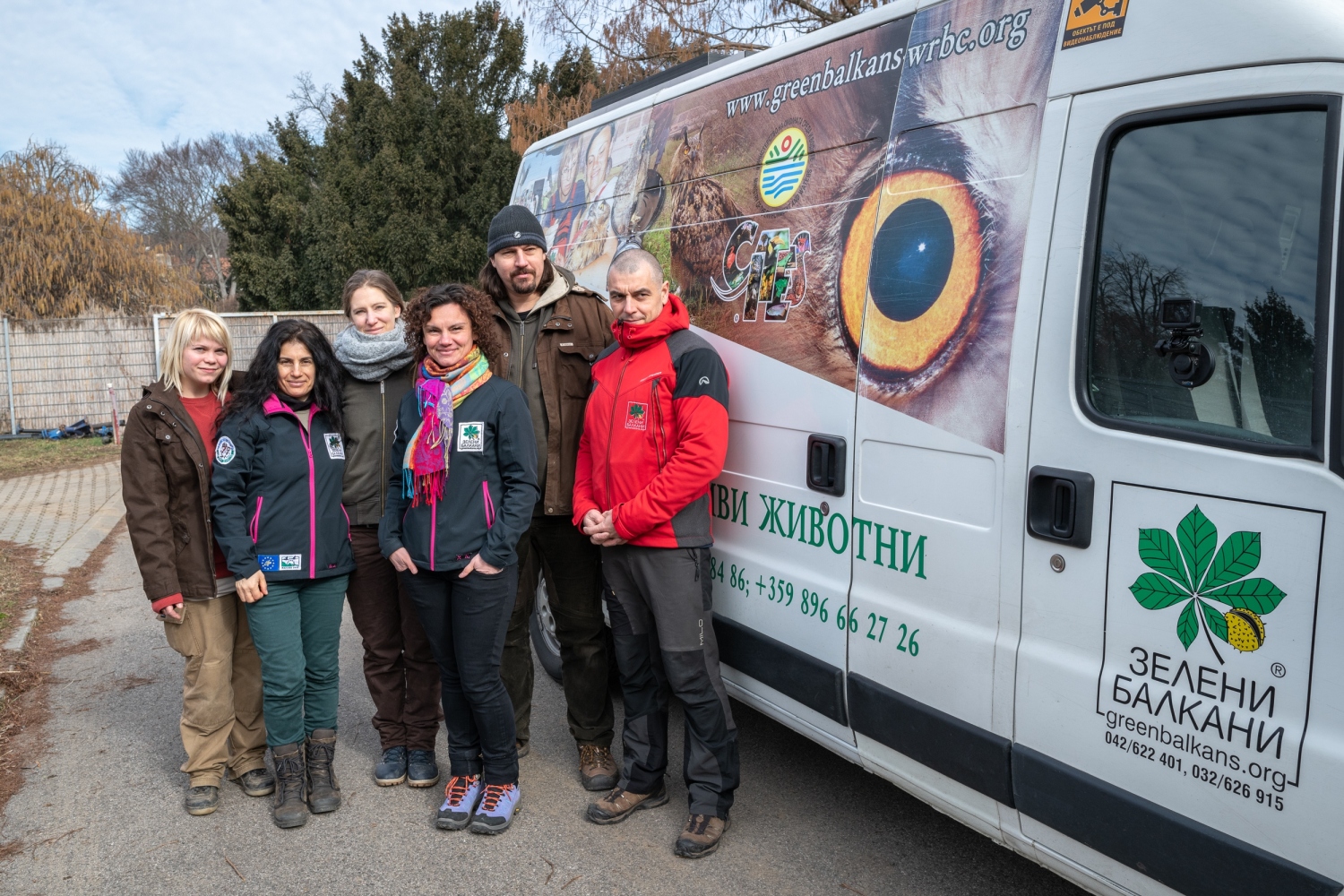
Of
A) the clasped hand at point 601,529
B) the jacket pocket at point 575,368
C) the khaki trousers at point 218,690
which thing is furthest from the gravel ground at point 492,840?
the jacket pocket at point 575,368

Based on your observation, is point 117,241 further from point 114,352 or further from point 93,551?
point 93,551

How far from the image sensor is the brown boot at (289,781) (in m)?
3.53

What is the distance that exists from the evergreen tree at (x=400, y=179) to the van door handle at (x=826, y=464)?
17871 mm

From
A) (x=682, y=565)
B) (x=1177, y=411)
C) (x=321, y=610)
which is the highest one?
(x=1177, y=411)

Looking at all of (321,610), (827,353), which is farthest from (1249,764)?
(321,610)

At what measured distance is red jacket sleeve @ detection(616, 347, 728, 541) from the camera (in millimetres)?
2982

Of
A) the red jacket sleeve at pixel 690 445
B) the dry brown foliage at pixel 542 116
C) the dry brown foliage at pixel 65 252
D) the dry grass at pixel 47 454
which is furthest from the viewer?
the dry brown foliage at pixel 65 252

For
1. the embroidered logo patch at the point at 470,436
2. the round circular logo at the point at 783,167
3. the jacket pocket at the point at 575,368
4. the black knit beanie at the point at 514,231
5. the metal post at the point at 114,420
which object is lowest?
the metal post at the point at 114,420

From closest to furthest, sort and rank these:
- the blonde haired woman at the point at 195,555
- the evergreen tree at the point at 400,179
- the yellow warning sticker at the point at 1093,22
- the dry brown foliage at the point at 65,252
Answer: the yellow warning sticker at the point at 1093,22
the blonde haired woman at the point at 195,555
the dry brown foliage at the point at 65,252
the evergreen tree at the point at 400,179

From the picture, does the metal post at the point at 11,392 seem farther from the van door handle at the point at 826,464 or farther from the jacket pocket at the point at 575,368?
the van door handle at the point at 826,464

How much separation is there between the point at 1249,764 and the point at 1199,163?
3.94ft

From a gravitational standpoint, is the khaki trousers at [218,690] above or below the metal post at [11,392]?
below

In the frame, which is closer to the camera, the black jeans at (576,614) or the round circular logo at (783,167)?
the round circular logo at (783,167)

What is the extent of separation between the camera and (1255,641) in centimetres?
186
